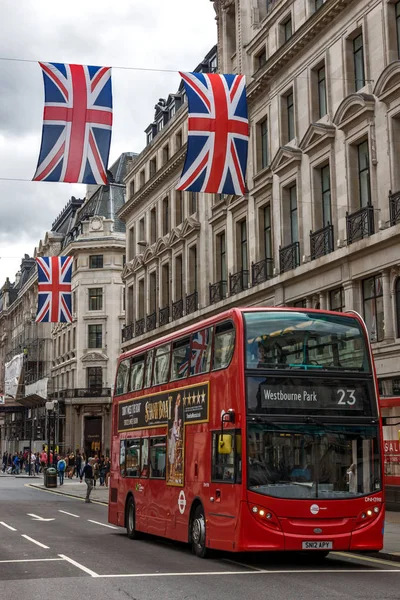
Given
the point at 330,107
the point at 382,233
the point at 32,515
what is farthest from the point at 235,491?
the point at 330,107

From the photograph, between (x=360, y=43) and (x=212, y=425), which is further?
(x=360, y=43)

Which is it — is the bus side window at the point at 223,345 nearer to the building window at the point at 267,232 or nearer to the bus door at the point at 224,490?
the bus door at the point at 224,490

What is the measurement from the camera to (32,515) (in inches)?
1137

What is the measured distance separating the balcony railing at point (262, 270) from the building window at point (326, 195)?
13.2 ft

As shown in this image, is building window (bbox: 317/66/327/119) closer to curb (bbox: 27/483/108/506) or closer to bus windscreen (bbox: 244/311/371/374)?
bus windscreen (bbox: 244/311/371/374)

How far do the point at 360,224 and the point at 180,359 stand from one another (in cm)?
1178

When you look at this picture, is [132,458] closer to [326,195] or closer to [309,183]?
[326,195]

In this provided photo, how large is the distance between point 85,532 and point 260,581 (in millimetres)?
10476

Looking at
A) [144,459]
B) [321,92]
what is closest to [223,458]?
[144,459]

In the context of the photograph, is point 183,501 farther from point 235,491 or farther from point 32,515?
point 32,515

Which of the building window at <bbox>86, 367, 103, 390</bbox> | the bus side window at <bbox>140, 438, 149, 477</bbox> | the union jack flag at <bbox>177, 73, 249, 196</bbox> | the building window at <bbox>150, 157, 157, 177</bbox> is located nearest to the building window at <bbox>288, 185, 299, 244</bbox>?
the union jack flag at <bbox>177, 73, 249, 196</bbox>

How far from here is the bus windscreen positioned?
49.0 feet

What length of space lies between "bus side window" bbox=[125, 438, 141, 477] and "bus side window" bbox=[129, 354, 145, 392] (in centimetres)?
127

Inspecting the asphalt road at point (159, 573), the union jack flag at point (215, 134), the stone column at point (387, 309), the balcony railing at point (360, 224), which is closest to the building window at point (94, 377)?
the balcony railing at point (360, 224)
